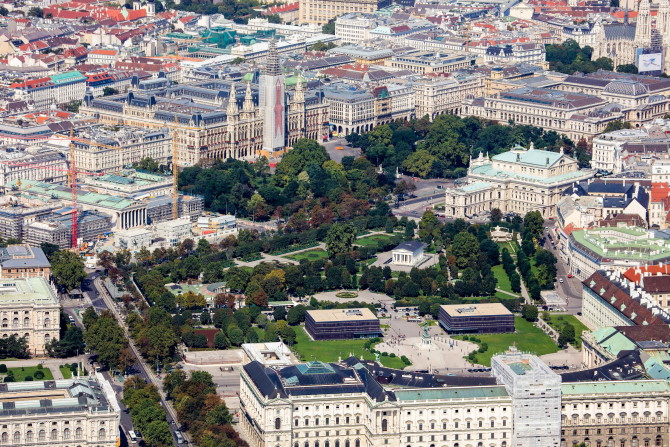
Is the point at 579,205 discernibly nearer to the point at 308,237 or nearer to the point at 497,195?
the point at 497,195

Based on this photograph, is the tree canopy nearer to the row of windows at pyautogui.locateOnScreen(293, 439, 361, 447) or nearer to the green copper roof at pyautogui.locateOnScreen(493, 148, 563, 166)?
the row of windows at pyautogui.locateOnScreen(293, 439, 361, 447)

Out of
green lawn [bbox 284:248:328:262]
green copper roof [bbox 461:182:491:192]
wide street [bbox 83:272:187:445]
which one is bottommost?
green lawn [bbox 284:248:328:262]

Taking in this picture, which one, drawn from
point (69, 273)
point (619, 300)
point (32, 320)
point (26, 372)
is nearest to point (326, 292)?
point (69, 273)

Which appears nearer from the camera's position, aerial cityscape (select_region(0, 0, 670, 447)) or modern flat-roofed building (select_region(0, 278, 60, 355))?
aerial cityscape (select_region(0, 0, 670, 447))

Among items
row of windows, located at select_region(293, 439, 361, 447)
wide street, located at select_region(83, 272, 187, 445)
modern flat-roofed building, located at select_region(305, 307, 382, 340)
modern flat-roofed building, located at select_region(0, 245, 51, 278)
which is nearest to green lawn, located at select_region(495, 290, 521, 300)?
modern flat-roofed building, located at select_region(305, 307, 382, 340)

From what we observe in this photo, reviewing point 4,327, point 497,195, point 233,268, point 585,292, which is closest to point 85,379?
point 4,327

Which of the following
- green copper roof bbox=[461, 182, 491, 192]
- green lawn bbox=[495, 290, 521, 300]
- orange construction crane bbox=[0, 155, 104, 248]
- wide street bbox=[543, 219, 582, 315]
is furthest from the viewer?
green copper roof bbox=[461, 182, 491, 192]
